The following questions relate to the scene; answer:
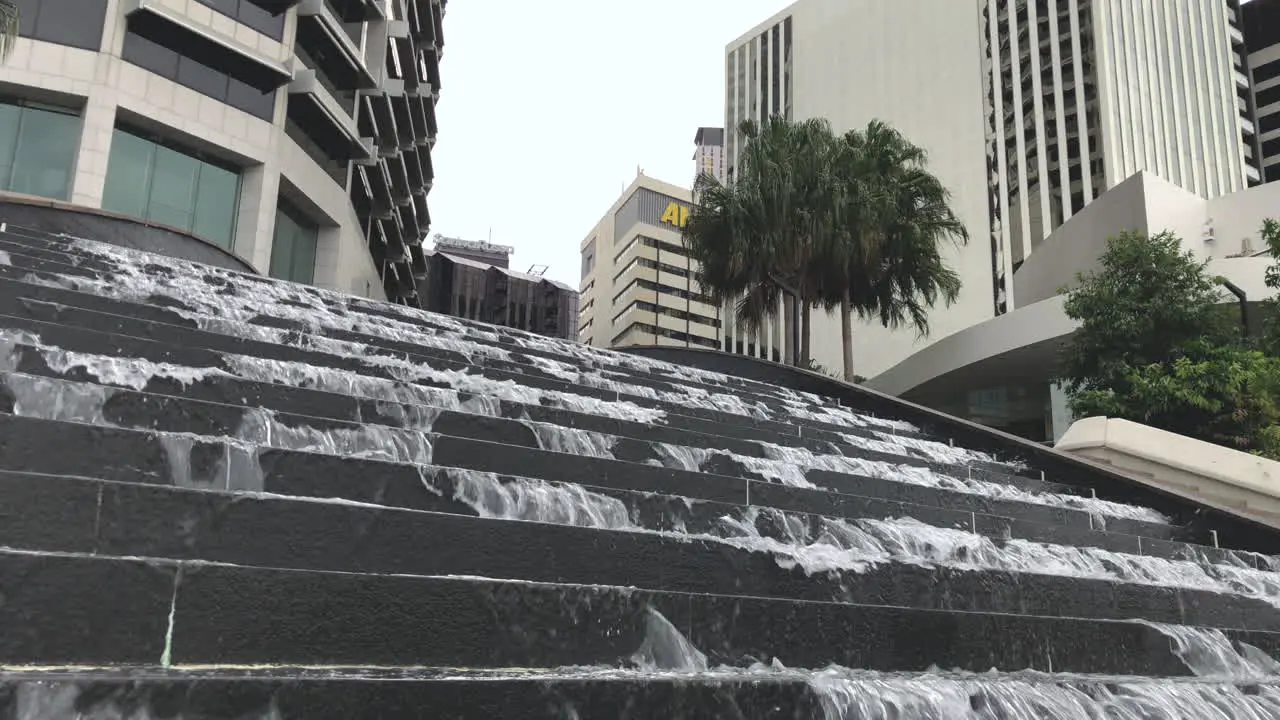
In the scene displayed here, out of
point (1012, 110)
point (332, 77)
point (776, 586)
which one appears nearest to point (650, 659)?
point (776, 586)

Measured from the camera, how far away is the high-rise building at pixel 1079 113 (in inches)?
1827

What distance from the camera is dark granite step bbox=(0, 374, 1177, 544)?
3879 millimetres

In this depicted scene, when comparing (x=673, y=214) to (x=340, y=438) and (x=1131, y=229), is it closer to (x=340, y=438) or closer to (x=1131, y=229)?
(x=1131, y=229)

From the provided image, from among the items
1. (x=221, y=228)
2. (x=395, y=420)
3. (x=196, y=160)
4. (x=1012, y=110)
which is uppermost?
(x=1012, y=110)

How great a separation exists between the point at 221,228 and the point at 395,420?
58.2ft

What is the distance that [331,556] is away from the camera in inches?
124

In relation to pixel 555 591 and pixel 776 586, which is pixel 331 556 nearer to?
pixel 555 591

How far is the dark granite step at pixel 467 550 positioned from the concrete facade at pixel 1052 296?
16088 millimetres

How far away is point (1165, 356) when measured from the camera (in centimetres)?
1503

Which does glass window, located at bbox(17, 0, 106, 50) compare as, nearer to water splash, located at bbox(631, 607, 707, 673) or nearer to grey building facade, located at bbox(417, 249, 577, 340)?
water splash, located at bbox(631, 607, 707, 673)

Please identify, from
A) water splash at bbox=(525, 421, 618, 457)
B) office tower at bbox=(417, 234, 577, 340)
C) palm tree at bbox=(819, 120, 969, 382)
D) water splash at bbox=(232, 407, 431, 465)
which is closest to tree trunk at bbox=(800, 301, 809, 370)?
palm tree at bbox=(819, 120, 969, 382)

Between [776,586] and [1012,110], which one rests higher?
[1012,110]

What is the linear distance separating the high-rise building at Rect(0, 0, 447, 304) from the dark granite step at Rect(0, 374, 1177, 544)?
12011 millimetres

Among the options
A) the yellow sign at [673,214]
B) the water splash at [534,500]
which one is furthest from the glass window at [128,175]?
the yellow sign at [673,214]
